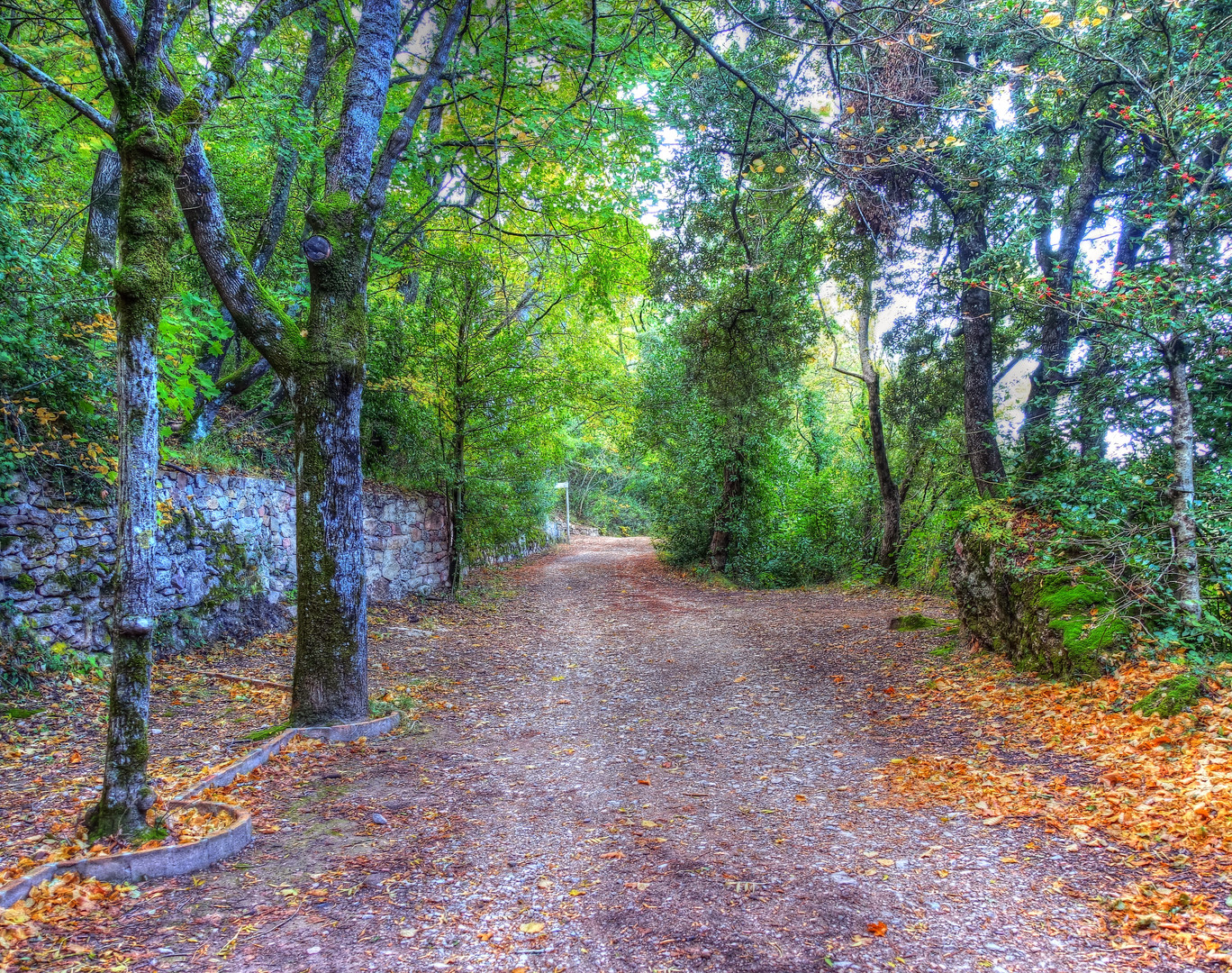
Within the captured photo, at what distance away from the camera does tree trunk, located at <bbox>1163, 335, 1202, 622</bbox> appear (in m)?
4.46

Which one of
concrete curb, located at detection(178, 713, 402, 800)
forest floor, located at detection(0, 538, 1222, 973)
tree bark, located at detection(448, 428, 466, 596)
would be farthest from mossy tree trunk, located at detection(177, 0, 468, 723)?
tree bark, located at detection(448, 428, 466, 596)

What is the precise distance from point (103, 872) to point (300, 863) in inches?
31.3

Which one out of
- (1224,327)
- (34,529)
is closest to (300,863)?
(34,529)

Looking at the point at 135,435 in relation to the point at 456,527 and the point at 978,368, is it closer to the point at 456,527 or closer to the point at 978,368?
the point at 978,368

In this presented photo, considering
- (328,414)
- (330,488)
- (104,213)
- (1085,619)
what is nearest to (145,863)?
(330,488)

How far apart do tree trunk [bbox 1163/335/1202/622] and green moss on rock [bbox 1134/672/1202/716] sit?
1.76ft

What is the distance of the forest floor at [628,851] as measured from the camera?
2.41 meters

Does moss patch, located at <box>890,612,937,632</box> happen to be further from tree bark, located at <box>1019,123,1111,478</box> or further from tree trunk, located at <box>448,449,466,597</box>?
tree trunk, located at <box>448,449,466,597</box>

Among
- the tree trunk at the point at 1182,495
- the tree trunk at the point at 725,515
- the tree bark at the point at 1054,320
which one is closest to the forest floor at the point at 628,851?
the tree trunk at the point at 1182,495

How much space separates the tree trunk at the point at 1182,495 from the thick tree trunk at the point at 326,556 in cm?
597

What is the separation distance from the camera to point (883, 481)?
12742 millimetres

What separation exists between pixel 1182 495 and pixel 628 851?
4595 mm

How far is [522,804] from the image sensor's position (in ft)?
12.6

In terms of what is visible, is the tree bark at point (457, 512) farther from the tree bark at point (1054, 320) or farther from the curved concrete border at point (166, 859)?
the tree bark at point (1054, 320)
